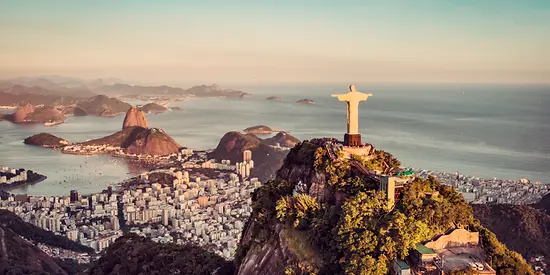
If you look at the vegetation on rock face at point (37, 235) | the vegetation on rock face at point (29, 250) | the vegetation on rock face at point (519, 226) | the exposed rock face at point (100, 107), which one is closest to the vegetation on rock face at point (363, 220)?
the vegetation on rock face at point (519, 226)

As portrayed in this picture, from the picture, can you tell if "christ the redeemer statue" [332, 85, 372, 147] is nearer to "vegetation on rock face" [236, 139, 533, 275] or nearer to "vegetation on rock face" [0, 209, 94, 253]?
"vegetation on rock face" [236, 139, 533, 275]

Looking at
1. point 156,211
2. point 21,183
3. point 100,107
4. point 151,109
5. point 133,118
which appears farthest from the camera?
point 151,109

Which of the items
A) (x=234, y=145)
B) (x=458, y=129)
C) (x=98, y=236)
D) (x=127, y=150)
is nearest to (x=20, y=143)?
(x=127, y=150)

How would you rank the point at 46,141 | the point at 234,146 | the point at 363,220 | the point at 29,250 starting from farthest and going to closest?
the point at 46,141
the point at 234,146
the point at 29,250
the point at 363,220

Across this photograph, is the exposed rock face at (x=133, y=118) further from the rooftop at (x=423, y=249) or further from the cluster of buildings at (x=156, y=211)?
the rooftop at (x=423, y=249)

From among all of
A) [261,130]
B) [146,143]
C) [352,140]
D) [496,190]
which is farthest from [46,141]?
[352,140]

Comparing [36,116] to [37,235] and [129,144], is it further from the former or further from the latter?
[37,235]

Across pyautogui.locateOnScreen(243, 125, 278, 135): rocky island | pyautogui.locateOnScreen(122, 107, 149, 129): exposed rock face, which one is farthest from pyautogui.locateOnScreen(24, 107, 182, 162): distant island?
pyautogui.locateOnScreen(243, 125, 278, 135): rocky island
